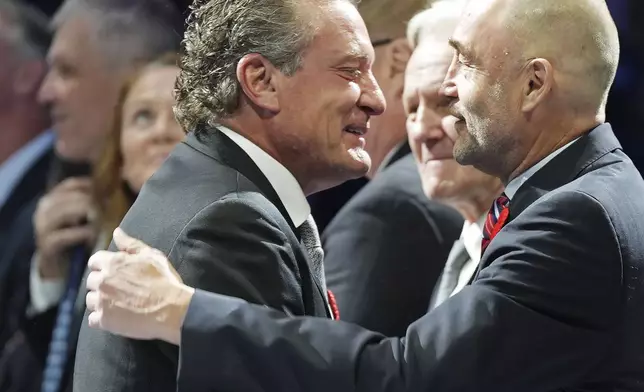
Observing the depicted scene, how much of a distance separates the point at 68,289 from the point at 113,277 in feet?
6.21

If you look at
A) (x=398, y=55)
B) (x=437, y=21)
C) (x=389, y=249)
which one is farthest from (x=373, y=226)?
(x=398, y=55)

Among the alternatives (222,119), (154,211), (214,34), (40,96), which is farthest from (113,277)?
(40,96)

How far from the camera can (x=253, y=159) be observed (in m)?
1.81

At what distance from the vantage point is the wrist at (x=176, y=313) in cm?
162

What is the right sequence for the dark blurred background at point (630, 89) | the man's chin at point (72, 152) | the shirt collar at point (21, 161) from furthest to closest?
the shirt collar at point (21, 161) < the man's chin at point (72, 152) < the dark blurred background at point (630, 89)

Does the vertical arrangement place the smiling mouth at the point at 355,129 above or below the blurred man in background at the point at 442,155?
above

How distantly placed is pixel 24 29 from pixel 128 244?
2.20 metres

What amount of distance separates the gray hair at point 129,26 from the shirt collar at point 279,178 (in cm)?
161

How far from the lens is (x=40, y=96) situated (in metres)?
3.71

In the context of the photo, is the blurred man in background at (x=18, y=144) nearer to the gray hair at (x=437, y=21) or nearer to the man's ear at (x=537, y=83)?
the gray hair at (x=437, y=21)

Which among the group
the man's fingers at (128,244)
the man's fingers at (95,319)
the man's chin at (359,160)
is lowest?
the man's fingers at (95,319)

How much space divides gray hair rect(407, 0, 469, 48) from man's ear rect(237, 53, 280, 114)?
69 centimetres

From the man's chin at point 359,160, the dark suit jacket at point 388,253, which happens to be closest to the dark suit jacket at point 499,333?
the man's chin at point 359,160

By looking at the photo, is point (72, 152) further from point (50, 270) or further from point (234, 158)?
point (234, 158)
